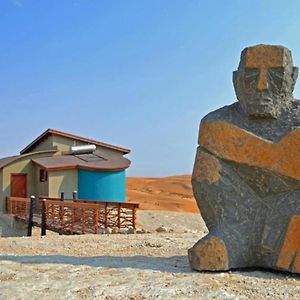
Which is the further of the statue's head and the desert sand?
the statue's head

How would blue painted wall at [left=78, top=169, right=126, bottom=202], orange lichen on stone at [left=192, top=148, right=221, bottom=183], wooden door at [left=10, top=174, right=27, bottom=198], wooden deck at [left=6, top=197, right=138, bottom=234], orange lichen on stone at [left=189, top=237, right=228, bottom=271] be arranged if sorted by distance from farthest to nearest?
wooden door at [left=10, top=174, right=27, bottom=198] → blue painted wall at [left=78, top=169, right=126, bottom=202] → wooden deck at [left=6, top=197, right=138, bottom=234] → orange lichen on stone at [left=192, top=148, right=221, bottom=183] → orange lichen on stone at [left=189, top=237, right=228, bottom=271]

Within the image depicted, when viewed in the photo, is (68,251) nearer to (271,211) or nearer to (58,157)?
(271,211)

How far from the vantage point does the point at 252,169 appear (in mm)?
5121

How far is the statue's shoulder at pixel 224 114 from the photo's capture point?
528 centimetres

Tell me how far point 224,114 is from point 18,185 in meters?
17.4

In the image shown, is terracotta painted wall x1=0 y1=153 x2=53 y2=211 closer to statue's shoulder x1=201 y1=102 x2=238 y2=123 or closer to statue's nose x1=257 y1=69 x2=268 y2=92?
statue's shoulder x1=201 y1=102 x2=238 y2=123

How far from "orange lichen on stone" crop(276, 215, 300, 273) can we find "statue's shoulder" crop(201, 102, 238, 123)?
4.28ft

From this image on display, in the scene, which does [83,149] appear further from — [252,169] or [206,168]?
[252,169]

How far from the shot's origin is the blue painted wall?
20688mm

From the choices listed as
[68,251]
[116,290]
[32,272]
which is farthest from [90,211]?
[116,290]

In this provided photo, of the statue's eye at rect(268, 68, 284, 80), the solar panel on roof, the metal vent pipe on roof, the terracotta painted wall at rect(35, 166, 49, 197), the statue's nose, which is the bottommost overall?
the terracotta painted wall at rect(35, 166, 49, 197)

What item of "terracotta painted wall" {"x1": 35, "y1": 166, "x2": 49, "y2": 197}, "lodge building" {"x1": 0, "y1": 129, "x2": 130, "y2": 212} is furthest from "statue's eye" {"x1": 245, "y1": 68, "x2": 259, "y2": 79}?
"terracotta painted wall" {"x1": 35, "y1": 166, "x2": 49, "y2": 197}

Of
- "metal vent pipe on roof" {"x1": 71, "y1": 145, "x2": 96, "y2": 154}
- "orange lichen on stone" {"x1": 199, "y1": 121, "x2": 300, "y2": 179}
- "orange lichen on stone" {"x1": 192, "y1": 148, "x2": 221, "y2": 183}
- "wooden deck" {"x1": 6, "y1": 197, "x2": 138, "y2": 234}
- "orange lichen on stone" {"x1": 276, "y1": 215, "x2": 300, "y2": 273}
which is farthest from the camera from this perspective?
"metal vent pipe on roof" {"x1": 71, "y1": 145, "x2": 96, "y2": 154}

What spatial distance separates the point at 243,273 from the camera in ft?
16.0
